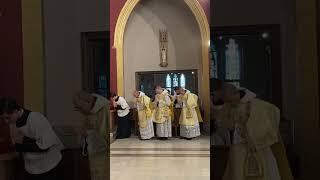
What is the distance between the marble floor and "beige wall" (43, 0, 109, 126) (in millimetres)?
180

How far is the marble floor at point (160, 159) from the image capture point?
1.08 meters

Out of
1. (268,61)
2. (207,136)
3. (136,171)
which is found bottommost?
(136,171)

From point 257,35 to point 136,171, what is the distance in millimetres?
580

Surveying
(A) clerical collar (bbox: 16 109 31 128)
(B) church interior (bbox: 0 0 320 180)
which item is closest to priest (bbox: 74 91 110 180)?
(B) church interior (bbox: 0 0 320 180)

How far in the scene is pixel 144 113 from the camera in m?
1.17

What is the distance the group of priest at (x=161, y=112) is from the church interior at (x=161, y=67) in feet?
0.05

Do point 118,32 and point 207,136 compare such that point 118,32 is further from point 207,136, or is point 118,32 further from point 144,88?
point 207,136

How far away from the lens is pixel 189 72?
1.08m

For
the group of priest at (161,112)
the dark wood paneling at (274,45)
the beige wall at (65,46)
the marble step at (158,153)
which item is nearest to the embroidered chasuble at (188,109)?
the group of priest at (161,112)

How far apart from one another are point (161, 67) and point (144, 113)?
0.18m

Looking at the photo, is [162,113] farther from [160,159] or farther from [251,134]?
[251,134]

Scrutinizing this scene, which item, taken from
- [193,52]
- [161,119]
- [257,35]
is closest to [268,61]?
[257,35]

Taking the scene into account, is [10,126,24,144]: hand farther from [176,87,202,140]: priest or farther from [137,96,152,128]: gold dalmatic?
[176,87,202,140]: priest

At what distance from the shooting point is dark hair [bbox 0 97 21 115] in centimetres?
103
